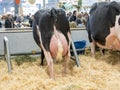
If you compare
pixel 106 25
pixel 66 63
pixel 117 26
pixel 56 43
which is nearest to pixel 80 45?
pixel 106 25

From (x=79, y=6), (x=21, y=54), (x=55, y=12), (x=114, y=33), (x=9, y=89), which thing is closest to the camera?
(x=9, y=89)

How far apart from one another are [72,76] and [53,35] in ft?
2.82

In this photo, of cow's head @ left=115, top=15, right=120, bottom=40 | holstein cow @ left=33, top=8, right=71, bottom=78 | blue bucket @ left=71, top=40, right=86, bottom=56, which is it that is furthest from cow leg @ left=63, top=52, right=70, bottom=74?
blue bucket @ left=71, top=40, right=86, bottom=56

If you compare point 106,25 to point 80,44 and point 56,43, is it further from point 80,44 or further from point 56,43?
point 80,44

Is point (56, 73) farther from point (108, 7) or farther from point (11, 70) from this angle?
point (108, 7)

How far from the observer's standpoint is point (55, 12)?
6.56 m

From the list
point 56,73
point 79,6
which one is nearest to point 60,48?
point 56,73

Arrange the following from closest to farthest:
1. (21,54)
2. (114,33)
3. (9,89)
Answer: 1. (9,89)
2. (114,33)
3. (21,54)

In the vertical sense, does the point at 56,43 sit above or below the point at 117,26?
below

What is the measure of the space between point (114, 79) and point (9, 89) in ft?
6.37

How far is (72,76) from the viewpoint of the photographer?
6512 mm

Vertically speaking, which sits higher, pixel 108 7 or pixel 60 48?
pixel 108 7

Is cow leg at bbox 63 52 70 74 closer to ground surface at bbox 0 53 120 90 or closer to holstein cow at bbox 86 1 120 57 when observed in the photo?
ground surface at bbox 0 53 120 90

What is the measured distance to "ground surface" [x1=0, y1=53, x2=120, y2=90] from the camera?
5.31 metres
